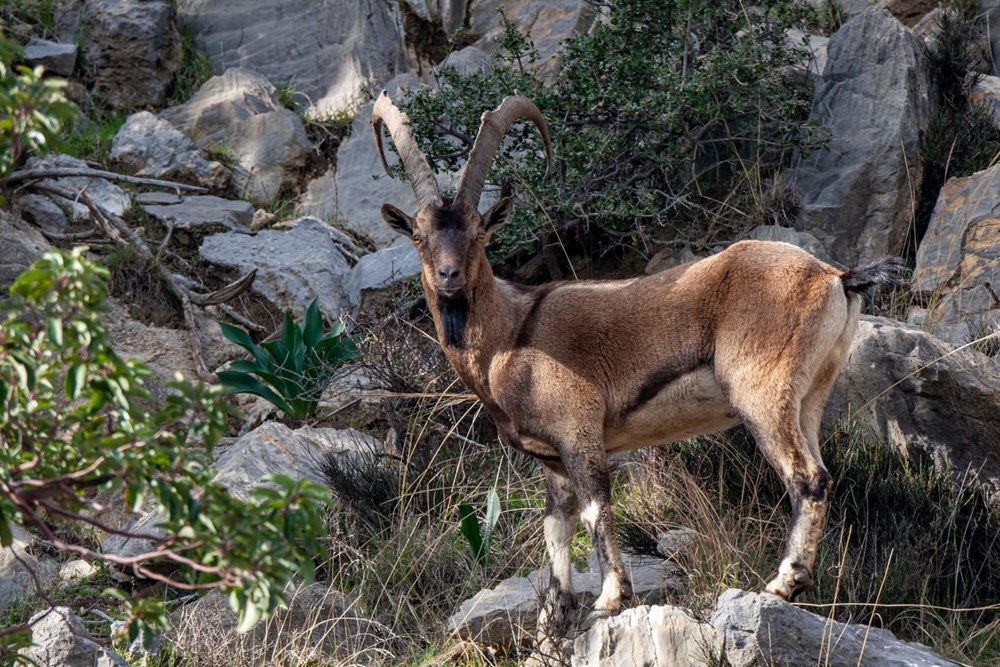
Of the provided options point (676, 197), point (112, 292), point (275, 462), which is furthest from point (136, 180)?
point (676, 197)

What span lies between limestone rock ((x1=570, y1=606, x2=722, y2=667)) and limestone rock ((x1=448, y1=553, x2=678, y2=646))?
773 mm

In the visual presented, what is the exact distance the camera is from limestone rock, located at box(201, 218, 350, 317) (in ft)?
32.5

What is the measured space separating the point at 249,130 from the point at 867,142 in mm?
5908

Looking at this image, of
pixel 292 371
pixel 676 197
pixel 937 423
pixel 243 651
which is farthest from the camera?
pixel 676 197

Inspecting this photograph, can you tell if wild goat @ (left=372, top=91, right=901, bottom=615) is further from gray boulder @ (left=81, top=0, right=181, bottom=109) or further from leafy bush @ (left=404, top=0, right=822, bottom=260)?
gray boulder @ (left=81, top=0, right=181, bottom=109)

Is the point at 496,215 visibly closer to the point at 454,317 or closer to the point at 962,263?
the point at 454,317

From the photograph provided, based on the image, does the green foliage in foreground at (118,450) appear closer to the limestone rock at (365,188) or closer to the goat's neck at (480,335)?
the goat's neck at (480,335)

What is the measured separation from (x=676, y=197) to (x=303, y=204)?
413 centimetres

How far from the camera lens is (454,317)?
614cm

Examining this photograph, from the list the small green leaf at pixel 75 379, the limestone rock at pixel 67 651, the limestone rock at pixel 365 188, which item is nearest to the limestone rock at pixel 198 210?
the limestone rock at pixel 365 188

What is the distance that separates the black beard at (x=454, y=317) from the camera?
6.12 meters

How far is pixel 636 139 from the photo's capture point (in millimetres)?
9094

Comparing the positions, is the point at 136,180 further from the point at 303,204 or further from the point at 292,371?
the point at 292,371

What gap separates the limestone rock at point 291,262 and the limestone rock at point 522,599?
12.8 ft
